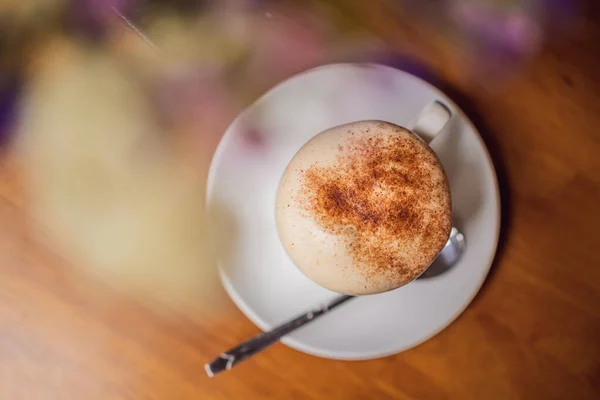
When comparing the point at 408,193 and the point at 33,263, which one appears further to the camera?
the point at 33,263

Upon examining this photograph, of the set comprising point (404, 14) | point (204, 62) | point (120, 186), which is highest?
point (404, 14)

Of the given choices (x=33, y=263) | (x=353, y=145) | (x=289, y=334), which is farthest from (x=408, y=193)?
(x=33, y=263)

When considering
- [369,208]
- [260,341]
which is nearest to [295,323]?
[260,341]

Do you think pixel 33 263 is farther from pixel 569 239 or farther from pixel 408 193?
pixel 569 239

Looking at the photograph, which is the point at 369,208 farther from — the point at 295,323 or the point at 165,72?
A: the point at 165,72

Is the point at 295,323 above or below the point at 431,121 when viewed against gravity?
below

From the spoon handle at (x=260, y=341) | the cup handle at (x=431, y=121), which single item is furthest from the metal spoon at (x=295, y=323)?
the cup handle at (x=431, y=121)

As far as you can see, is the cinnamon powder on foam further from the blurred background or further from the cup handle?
the blurred background
